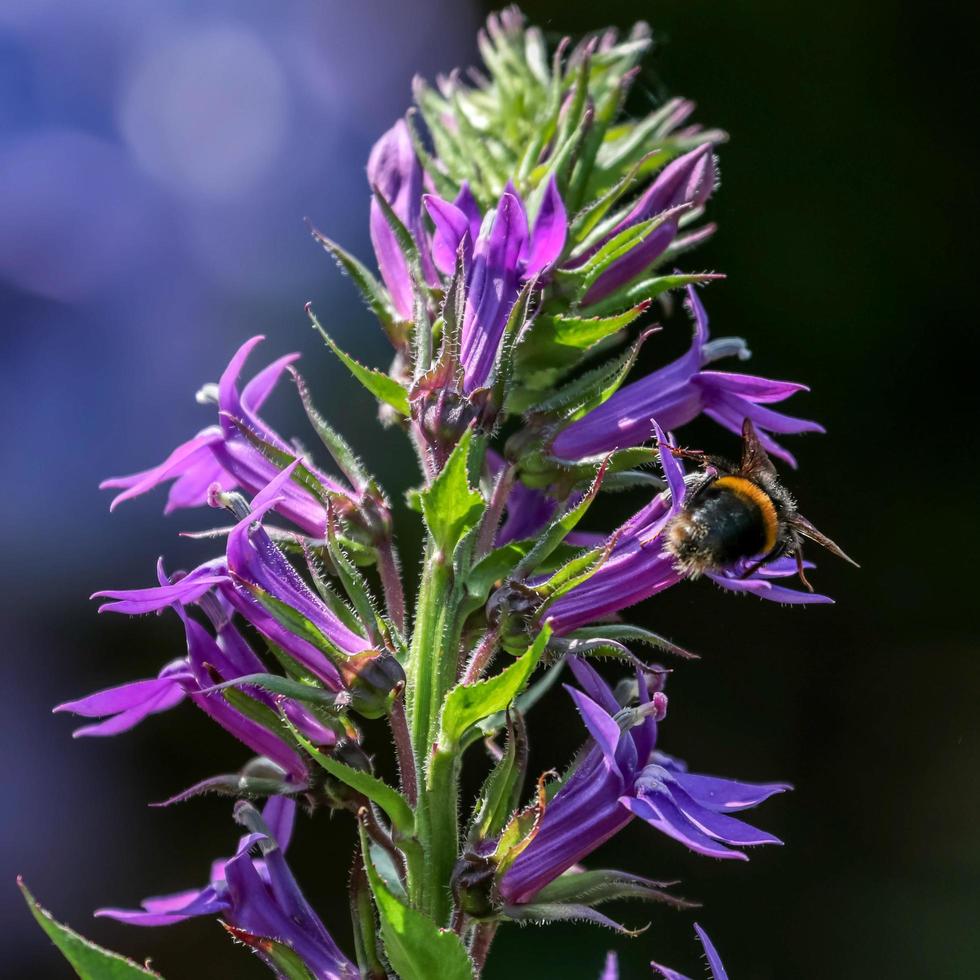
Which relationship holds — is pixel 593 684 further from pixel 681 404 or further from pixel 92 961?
pixel 92 961

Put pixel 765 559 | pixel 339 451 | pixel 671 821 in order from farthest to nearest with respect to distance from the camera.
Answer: pixel 765 559 → pixel 339 451 → pixel 671 821

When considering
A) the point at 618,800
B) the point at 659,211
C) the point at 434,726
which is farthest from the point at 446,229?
the point at 618,800

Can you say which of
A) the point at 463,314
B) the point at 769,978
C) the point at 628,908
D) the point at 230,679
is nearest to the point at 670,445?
the point at 463,314

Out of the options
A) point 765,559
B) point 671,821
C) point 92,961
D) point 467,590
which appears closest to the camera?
point 92,961

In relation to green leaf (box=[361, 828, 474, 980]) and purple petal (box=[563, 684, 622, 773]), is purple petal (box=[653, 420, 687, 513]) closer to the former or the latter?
purple petal (box=[563, 684, 622, 773])

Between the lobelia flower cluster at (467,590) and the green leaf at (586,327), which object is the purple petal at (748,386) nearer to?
the lobelia flower cluster at (467,590)

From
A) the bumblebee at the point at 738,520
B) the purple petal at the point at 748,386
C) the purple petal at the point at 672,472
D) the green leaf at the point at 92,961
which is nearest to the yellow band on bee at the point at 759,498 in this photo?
the bumblebee at the point at 738,520
